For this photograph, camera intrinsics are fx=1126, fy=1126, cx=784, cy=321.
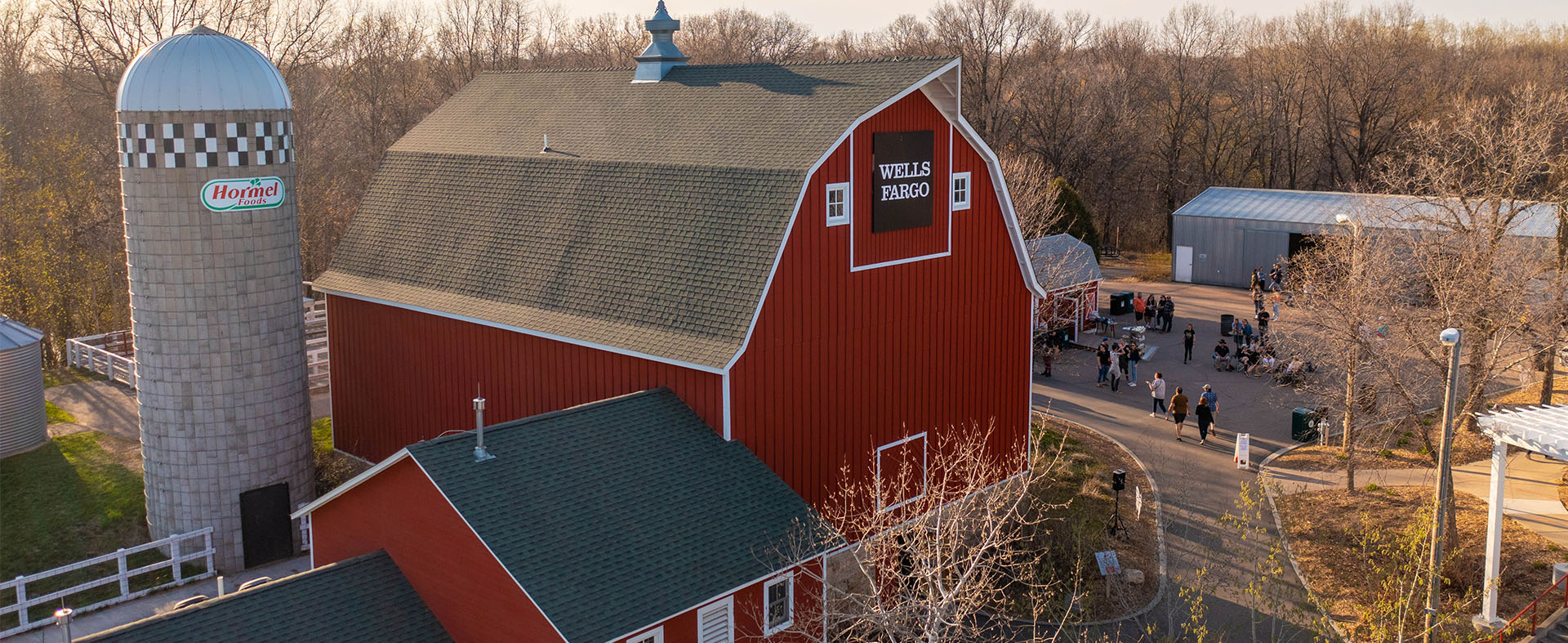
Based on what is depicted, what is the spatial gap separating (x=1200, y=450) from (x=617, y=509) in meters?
16.4

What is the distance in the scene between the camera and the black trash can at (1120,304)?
3972cm

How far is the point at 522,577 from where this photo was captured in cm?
1230

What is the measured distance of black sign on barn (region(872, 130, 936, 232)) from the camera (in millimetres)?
17906

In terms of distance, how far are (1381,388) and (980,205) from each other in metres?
10.7

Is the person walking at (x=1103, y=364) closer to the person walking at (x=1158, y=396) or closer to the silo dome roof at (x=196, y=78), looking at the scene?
the person walking at (x=1158, y=396)

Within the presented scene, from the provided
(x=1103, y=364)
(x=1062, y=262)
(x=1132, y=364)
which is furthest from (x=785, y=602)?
(x=1062, y=262)

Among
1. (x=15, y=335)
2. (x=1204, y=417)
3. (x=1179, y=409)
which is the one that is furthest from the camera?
(x=1179, y=409)

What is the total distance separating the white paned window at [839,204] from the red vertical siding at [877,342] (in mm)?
129

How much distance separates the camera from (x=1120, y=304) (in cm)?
3984

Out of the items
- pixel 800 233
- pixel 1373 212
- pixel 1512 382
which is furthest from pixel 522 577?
pixel 1512 382

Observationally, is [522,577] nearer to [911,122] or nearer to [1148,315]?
[911,122]

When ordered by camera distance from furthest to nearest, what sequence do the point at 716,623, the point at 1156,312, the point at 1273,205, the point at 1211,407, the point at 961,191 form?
the point at 1273,205, the point at 1156,312, the point at 1211,407, the point at 961,191, the point at 716,623

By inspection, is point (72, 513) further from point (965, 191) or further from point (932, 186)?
point (965, 191)

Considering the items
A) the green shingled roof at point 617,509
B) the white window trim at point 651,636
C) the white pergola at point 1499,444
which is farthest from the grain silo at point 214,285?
the white pergola at point 1499,444
